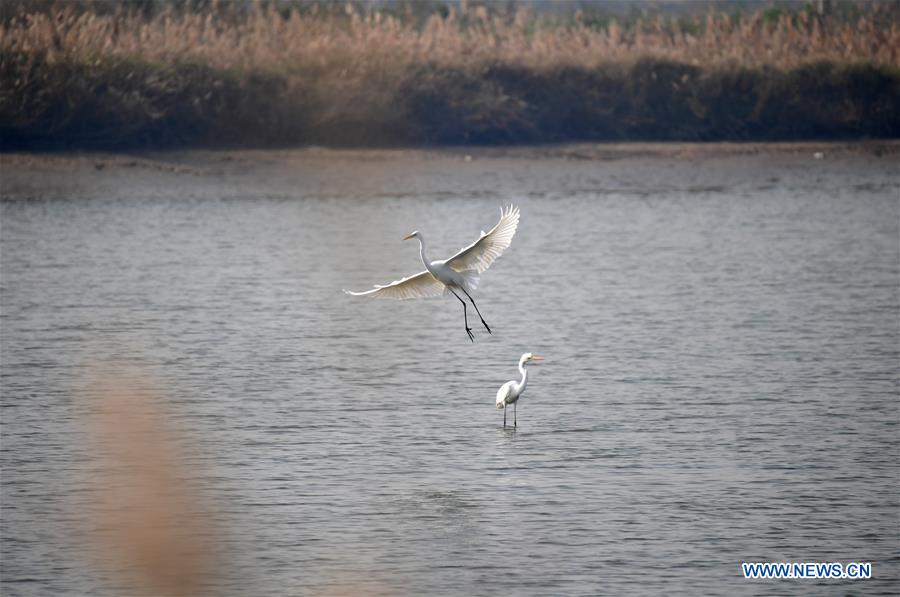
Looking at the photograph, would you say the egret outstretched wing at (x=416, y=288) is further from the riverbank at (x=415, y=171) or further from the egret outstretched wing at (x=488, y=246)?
the riverbank at (x=415, y=171)

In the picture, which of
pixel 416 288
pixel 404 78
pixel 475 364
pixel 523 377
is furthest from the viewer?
pixel 404 78

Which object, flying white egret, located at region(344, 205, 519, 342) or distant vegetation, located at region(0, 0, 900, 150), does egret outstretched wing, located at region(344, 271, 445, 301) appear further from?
distant vegetation, located at region(0, 0, 900, 150)

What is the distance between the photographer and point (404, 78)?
32.4m

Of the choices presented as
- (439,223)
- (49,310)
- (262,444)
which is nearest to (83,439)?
(262,444)

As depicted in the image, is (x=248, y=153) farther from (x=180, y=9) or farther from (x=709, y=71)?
(x=709, y=71)

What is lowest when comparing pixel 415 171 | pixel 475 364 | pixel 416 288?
pixel 415 171

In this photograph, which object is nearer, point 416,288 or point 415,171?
point 416,288

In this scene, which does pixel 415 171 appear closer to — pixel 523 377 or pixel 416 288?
pixel 416 288

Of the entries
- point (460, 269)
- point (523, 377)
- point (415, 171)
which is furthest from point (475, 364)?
point (415, 171)

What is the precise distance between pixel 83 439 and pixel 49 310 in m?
7.13

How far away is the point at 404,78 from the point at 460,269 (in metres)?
18.3

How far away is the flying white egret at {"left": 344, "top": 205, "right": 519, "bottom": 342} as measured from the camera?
45.3 ft

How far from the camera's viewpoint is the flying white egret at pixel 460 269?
1381 centimetres

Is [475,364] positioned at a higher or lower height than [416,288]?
lower
